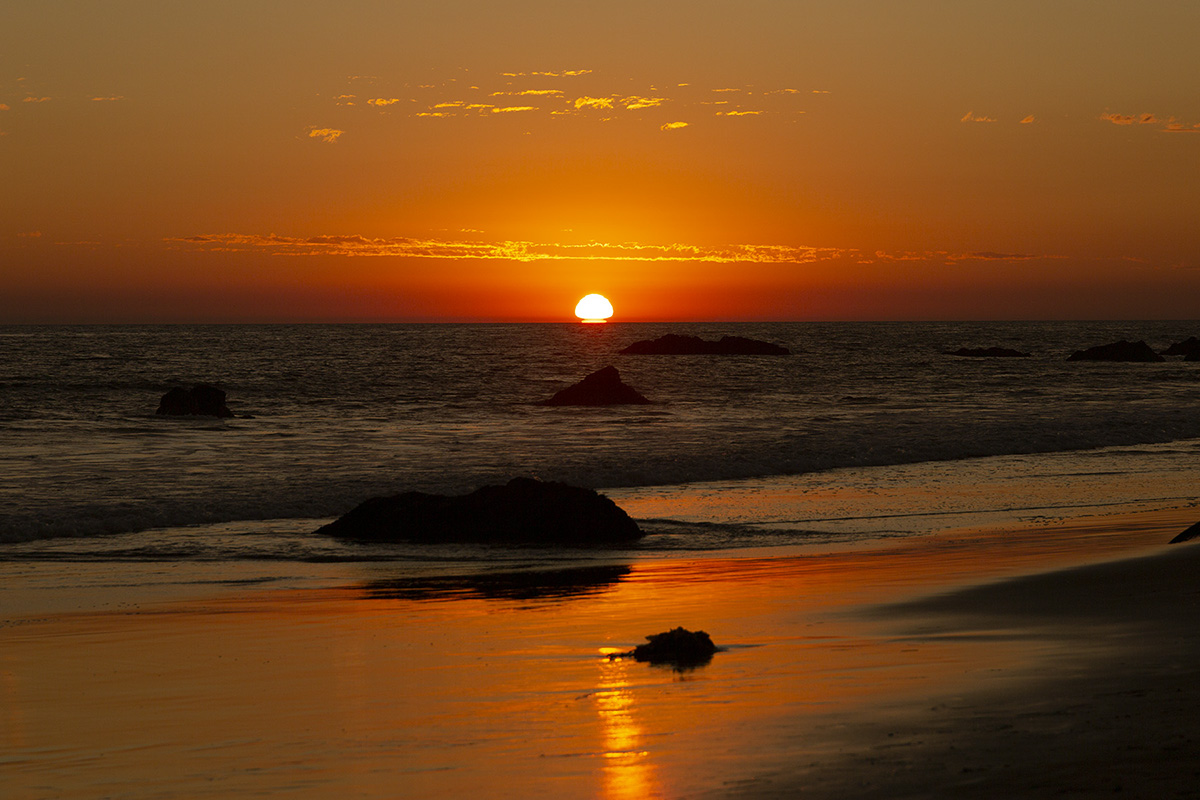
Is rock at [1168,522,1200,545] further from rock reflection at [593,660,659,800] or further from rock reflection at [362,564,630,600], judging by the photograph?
rock reflection at [593,660,659,800]

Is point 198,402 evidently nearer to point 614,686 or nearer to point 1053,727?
point 614,686

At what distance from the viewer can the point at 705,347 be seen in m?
110

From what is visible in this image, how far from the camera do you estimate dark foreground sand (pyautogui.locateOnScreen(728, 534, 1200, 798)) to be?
15.1ft

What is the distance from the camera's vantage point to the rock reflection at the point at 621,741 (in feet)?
15.9

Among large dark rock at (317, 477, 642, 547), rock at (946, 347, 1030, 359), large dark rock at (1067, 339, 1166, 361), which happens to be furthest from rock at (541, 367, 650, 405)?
rock at (946, 347, 1030, 359)

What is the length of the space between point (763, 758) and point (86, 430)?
91.6ft

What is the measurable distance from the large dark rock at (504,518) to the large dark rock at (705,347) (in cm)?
9149

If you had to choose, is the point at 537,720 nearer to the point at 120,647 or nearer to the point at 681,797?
the point at 681,797

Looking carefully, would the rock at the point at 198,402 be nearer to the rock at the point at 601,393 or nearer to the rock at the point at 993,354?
the rock at the point at 601,393

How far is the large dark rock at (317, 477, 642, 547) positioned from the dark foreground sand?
5711 millimetres

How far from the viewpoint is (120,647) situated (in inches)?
320

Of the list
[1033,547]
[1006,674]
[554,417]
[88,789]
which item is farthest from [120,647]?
[554,417]

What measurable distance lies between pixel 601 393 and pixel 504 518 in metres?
25.2

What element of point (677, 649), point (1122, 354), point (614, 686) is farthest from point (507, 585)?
point (1122, 354)
